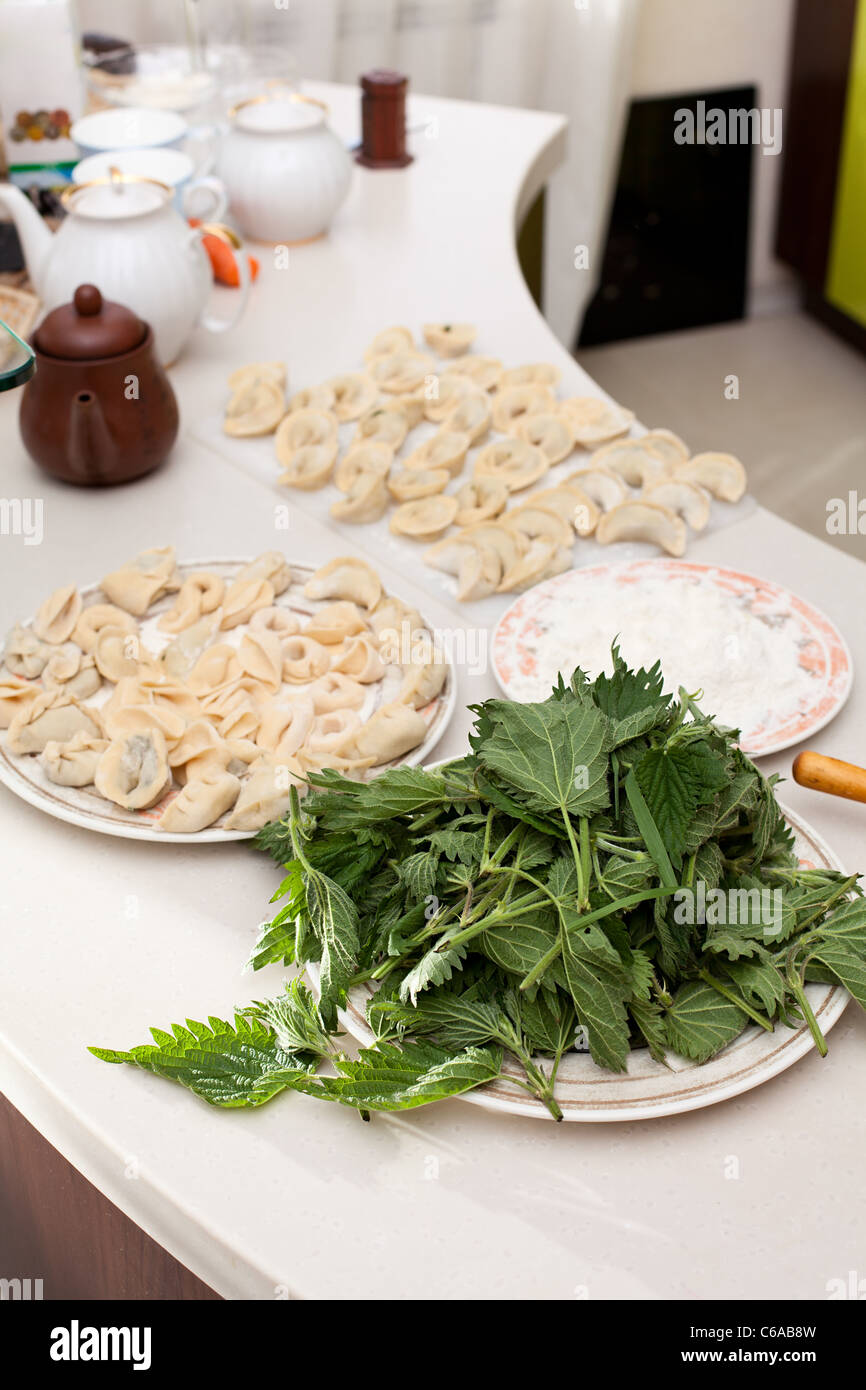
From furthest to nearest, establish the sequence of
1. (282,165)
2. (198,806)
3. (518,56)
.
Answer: (518,56) < (282,165) < (198,806)

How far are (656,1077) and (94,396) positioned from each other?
90 cm

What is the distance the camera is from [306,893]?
0.83 meters

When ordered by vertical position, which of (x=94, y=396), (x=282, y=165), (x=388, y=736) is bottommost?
(x=388, y=736)

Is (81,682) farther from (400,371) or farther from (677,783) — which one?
(400,371)

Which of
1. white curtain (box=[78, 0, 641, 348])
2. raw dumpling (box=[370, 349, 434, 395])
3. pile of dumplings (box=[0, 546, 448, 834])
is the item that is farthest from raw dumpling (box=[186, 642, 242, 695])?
white curtain (box=[78, 0, 641, 348])

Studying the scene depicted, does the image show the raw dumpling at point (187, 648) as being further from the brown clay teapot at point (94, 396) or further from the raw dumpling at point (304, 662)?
the brown clay teapot at point (94, 396)

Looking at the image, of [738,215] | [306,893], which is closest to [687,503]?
[306,893]

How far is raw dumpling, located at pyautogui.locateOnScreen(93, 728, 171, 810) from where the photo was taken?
98cm

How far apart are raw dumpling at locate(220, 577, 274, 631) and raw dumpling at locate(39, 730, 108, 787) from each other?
0.21 metres

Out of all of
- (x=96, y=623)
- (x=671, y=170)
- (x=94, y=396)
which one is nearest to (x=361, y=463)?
(x=94, y=396)

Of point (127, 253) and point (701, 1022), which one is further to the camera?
point (127, 253)

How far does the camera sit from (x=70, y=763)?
99 cm

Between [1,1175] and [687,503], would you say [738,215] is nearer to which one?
[687,503]

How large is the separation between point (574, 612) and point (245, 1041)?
20.6 inches
